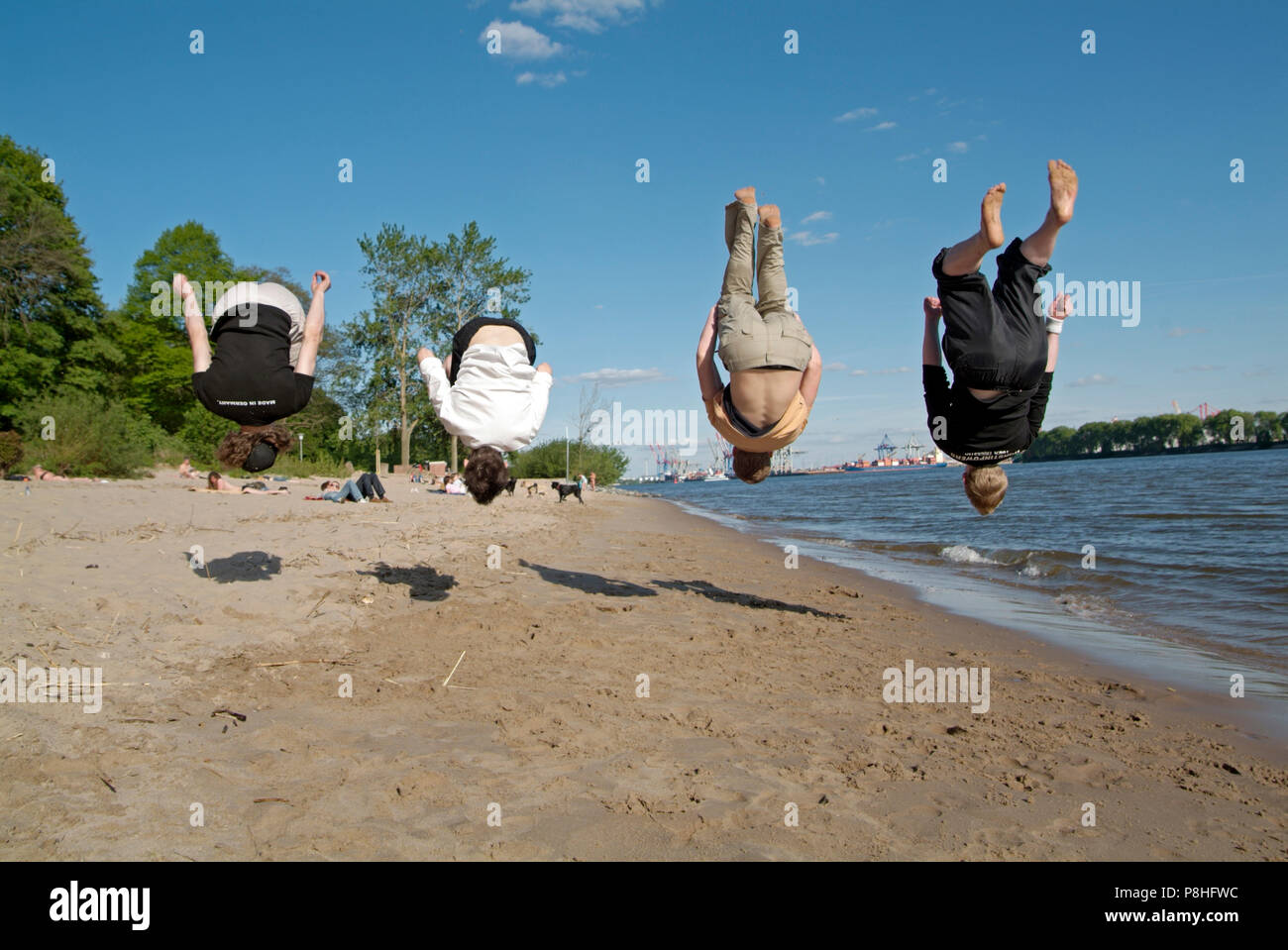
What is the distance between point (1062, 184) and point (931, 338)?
1423 mm

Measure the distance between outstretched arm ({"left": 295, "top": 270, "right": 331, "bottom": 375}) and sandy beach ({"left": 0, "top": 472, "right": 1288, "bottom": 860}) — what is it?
2184 mm

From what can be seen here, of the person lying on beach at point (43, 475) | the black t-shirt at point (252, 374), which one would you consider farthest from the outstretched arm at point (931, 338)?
the person lying on beach at point (43, 475)

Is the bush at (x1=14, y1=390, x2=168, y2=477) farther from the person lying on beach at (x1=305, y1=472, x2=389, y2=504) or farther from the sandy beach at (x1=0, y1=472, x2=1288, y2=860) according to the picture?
the sandy beach at (x1=0, y1=472, x2=1288, y2=860)

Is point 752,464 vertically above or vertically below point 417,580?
above

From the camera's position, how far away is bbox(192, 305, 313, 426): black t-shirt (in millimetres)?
6387

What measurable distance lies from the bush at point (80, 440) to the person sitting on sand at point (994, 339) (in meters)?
19.1

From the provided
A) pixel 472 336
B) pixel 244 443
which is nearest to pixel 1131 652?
pixel 472 336

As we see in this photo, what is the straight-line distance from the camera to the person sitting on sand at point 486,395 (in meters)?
7.05

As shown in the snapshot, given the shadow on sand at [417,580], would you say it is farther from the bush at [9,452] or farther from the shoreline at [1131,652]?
the bush at [9,452]

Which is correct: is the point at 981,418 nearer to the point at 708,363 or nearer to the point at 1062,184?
the point at 1062,184

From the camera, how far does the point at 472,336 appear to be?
7.23m

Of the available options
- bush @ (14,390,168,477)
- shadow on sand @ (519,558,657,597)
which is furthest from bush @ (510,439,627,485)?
shadow on sand @ (519,558,657,597)
